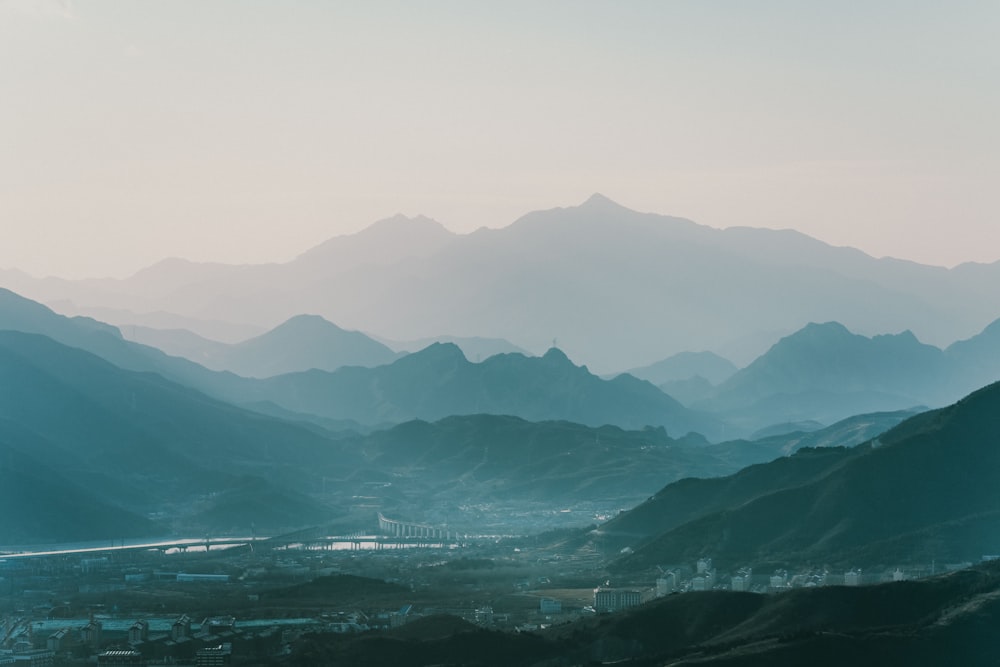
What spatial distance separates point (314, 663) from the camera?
77.9m

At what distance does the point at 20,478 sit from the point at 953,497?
91.6 meters

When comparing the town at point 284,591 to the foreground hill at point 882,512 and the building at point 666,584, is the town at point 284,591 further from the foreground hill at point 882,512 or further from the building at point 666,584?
the foreground hill at point 882,512

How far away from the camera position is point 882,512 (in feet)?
405

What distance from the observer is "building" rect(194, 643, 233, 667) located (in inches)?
3250

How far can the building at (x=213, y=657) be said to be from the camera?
82.6 metres

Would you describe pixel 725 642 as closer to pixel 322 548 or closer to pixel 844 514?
pixel 844 514

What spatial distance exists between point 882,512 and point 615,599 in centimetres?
3046

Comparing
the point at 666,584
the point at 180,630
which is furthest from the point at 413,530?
the point at 180,630

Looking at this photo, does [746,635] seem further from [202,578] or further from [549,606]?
[202,578]

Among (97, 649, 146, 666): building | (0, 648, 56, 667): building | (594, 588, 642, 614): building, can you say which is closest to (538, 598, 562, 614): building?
(594, 588, 642, 614): building

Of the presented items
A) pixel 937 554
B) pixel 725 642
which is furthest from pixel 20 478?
pixel 725 642

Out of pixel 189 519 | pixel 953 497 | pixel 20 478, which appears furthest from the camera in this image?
pixel 189 519

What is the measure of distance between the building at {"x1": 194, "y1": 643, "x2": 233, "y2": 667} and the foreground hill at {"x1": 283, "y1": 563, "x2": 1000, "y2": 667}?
11.4 ft

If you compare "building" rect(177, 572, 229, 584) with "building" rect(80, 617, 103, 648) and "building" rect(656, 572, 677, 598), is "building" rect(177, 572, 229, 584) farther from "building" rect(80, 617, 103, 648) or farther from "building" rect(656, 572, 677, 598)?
"building" rect(80, 617, 103, 648)
